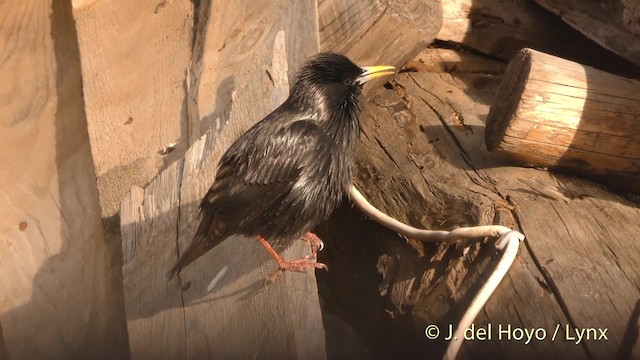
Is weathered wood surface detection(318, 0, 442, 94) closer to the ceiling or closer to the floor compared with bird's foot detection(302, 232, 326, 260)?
closer to the ceiling

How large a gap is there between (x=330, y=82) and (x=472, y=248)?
1.08m

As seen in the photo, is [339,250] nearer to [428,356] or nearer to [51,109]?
[428,356]

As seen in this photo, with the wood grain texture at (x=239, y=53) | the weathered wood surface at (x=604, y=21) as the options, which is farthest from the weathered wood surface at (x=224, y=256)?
the weathered wood surface at (x=604, y=21)

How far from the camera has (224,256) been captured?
3.46 metres

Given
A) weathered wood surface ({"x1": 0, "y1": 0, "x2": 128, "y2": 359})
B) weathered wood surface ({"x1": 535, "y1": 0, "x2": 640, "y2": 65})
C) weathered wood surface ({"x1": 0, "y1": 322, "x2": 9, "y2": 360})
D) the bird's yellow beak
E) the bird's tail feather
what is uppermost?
the bird's yellow beak

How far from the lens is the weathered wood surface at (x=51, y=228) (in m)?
4.16

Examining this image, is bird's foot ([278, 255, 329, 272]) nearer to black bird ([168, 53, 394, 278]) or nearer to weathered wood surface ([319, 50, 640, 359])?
black bird ([168, 53, 394, 278])

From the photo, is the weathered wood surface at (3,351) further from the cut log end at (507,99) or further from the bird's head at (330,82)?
the cut log end at (507,99)

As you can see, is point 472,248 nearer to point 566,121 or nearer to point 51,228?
point 566,121

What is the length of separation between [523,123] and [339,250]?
113cm

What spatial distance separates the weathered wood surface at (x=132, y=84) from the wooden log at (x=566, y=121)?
1.53 meters

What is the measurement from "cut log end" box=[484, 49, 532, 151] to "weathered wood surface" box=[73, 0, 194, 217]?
4.72ft

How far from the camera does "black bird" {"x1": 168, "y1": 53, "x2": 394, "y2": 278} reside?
3467mm

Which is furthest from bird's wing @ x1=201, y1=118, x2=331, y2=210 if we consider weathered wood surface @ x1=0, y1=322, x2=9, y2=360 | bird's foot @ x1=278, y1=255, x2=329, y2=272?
weathered wood surface @ x1=0, y1=322, x2=9, y2=360
